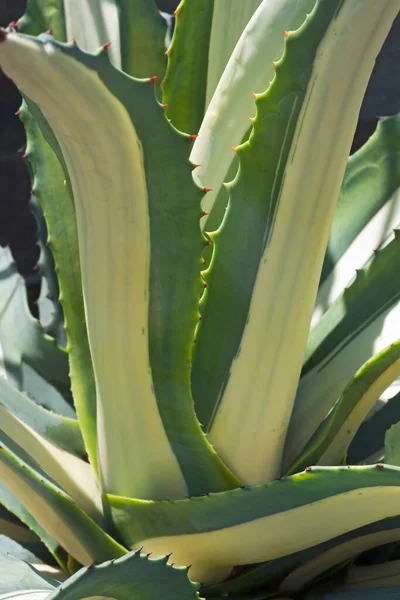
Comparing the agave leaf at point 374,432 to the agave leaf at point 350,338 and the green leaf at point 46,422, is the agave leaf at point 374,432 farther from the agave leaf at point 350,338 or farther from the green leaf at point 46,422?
the green leaf at point 46,422

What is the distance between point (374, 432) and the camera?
2.35 feet

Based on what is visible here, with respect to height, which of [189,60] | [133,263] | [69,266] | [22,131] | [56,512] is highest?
[22,131]

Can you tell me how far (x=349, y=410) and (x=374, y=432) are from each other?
5.6 inches

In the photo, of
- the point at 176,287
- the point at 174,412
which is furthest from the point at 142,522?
the point at 176,287

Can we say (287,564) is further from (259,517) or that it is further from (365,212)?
(365,212)

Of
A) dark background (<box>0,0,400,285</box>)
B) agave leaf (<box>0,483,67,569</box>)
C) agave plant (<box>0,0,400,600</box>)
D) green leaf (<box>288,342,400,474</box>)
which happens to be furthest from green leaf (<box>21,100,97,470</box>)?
dark background (<box>0,0,400,285</box>)

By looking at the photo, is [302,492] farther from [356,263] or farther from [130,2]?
[130,2]

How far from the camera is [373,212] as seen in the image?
767 mm

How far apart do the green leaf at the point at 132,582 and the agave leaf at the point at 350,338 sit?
19cm

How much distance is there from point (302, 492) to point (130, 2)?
0.55 m

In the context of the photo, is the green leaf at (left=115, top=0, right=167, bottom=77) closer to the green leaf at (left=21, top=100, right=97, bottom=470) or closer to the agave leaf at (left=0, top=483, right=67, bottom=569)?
the green leaf at (left=21, top=100, right=97, bottom=470)

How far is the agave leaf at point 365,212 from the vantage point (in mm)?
755

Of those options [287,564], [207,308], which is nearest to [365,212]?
[207,308]

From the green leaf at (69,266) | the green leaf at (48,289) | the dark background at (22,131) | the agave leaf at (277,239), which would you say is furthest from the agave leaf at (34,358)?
the dark background at (22,131)
